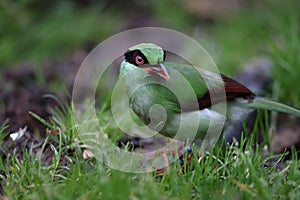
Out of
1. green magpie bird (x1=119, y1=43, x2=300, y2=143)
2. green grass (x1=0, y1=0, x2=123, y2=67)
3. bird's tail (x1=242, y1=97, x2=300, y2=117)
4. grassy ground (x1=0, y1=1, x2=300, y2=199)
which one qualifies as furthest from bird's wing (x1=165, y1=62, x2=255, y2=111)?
green grass (x1=0, y1=0, x2=123, y2=67)

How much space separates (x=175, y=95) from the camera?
13.3 ft

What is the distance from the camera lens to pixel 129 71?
3941 millimetres

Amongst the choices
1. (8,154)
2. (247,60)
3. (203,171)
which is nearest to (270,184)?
(203,171)

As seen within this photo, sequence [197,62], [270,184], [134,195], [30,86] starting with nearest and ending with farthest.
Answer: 1. [134,195]
2. [270,184]
3. [30,86]
4. [197,62]

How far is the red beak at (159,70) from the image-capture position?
368cm

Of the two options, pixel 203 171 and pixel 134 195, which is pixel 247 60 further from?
pixel 134 195

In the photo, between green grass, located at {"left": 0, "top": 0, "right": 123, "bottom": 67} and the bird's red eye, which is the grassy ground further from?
green grass, located at {"left": 0, "top": 0, "right": 123, "bottom": 67}

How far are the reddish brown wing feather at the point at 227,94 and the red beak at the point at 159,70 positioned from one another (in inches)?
20.9

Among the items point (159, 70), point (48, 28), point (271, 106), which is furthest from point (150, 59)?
point (48, 28)

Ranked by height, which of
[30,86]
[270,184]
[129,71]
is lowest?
[30,86]

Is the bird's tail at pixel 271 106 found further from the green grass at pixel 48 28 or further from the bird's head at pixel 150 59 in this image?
the green grass at pixel 48 28

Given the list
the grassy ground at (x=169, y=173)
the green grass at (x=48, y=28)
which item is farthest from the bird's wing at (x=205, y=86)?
the green grass at (x=48, y=28)

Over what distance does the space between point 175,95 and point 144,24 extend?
524cm

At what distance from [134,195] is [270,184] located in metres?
0.90
